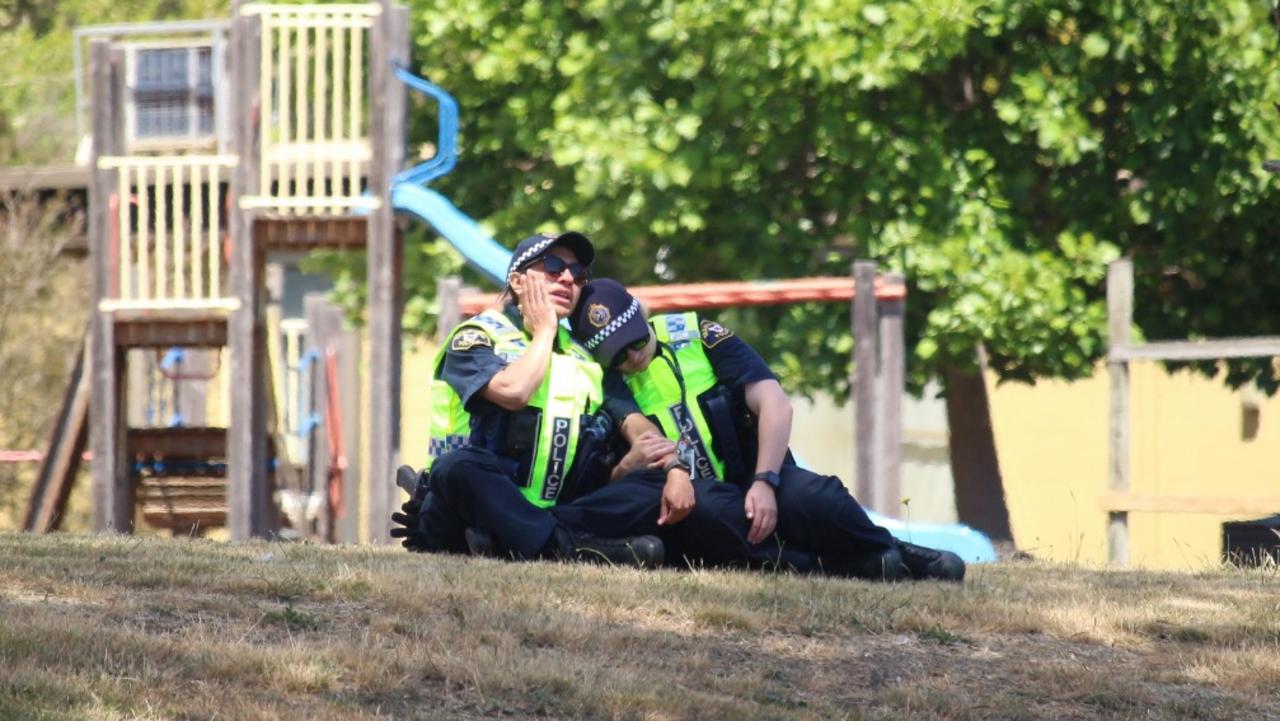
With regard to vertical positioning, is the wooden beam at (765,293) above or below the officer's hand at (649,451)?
above

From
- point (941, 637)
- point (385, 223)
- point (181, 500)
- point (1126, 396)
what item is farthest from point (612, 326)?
point (181, 500)

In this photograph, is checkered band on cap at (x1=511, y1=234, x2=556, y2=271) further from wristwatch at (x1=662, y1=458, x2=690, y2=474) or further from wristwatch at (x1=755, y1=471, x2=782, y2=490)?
wristwatch at (x1=755, y1=471, x2=782, y2=490)

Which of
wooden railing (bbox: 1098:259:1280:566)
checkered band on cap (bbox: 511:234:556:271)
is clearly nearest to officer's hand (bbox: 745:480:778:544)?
checkered band on cap (bbox: 511:234:556:271)

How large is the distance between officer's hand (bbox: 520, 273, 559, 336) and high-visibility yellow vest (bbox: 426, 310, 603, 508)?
0.11 m

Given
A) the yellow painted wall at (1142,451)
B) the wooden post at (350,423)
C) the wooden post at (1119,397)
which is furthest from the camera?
the yellow painted wall at (1142,451)

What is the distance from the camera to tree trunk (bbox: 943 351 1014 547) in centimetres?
1666

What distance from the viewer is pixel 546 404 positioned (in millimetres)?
7473

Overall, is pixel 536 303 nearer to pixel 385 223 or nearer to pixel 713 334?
pixel 713 334

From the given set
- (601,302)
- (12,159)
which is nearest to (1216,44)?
(601,302)

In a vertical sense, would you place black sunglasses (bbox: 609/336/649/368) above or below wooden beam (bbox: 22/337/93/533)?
above

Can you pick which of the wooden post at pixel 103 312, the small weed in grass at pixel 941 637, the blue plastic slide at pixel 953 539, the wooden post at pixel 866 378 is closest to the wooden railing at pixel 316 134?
the wooden post at pixel 103 312

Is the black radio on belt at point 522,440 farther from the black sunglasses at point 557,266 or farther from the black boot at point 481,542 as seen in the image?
the black sunglasses at point 557,266

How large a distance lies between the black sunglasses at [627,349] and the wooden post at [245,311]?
22.3 feet

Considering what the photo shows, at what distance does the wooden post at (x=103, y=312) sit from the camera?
556 inches
